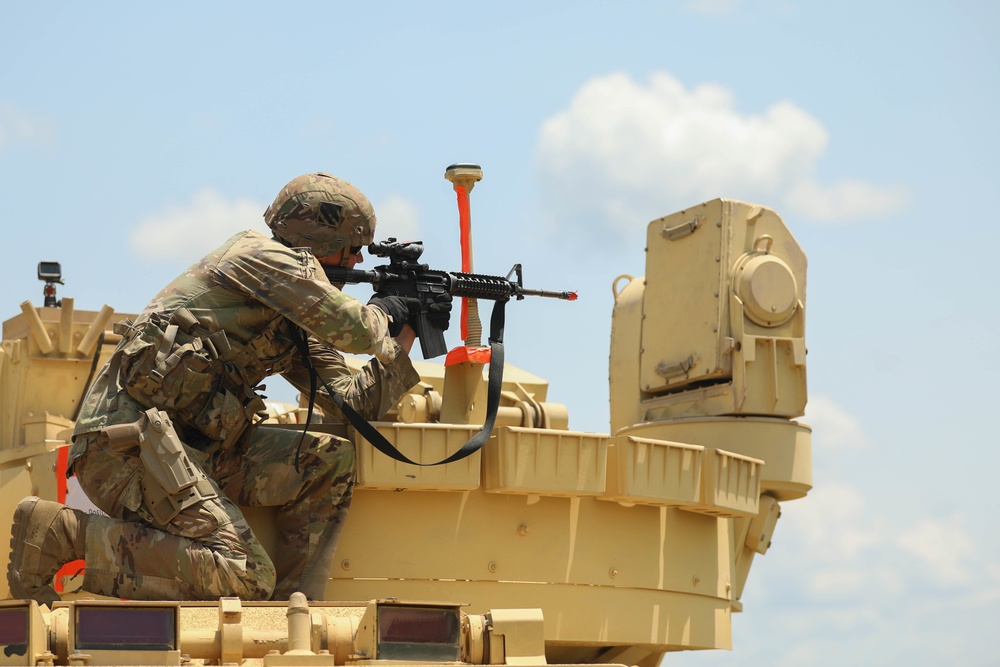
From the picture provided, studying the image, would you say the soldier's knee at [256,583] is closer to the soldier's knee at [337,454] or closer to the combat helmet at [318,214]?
the soldier's knee at [337,454]

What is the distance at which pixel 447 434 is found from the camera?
784 centimetres

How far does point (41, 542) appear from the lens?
7.46 metres

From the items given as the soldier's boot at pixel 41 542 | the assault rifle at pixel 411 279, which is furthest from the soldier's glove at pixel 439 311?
the soldier's boot at pixel 41 542

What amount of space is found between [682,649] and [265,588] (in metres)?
2.31

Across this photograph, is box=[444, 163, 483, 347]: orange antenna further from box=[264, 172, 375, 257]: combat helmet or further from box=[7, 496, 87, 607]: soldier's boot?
box=[7, 496, 87, 607]: soldier's boot

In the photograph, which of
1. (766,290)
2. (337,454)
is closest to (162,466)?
(337,454)

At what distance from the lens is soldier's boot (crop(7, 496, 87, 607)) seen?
746 cm

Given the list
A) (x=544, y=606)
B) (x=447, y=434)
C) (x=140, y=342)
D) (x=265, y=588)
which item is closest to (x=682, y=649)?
(x=544, y=606)

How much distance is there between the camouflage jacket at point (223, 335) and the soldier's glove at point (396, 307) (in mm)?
272

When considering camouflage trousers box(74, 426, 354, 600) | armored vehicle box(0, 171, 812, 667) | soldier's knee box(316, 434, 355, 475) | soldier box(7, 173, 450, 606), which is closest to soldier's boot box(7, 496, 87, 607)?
soldier box(7, 173, 450, 606)

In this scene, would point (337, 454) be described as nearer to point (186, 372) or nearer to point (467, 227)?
point (186, 372)

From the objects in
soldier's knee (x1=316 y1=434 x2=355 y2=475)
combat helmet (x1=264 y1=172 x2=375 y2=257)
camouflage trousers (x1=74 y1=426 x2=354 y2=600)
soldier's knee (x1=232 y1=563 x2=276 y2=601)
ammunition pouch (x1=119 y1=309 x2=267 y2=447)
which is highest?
combat helmet (x1=264 y1=172 x2=375 y2=257)

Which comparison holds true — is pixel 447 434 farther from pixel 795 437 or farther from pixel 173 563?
pixel 795 437

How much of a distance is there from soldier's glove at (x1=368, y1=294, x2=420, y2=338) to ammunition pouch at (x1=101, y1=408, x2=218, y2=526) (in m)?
1.25
